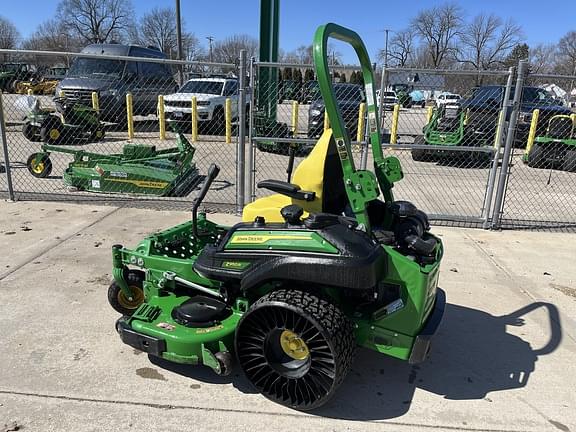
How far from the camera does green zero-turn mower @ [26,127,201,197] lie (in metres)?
7.01

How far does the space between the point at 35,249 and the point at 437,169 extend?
28.0ft

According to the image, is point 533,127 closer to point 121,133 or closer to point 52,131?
point 121,133

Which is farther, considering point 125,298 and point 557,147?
point 557,147

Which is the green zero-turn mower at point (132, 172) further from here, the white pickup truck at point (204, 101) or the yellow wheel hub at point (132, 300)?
the white pickup truck at point (204, 101)

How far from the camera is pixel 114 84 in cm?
1487

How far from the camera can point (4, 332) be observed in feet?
11.1

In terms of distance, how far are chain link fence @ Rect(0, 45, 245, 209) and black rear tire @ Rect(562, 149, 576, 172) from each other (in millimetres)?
7277

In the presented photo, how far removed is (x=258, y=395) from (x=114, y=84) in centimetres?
1396

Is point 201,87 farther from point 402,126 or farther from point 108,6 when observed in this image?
point 108,6

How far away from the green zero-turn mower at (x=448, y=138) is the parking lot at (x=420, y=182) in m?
0.23

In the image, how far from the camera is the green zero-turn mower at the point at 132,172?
23.0 feet

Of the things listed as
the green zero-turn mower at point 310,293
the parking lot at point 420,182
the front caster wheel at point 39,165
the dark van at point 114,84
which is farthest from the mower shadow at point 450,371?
the dark van at point 114,84

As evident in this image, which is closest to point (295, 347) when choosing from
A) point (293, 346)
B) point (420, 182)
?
point (293, 346)

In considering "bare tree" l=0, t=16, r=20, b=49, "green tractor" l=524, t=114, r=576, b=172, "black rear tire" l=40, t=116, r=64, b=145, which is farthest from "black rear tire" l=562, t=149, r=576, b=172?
"bare tree" l=0, t=16, r=20, b=49
